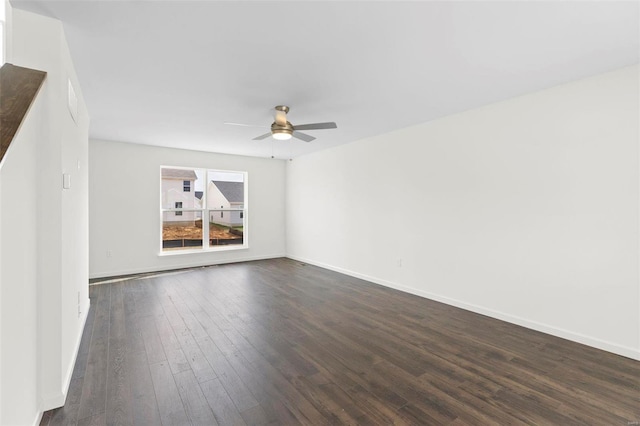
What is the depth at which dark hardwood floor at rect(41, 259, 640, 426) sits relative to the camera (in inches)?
72.9

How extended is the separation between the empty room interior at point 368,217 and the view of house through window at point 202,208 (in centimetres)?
122

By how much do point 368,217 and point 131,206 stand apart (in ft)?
14.7

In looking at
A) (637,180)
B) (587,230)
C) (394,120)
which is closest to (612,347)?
(587,230)

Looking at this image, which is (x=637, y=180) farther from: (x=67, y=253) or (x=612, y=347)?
(x=67, y=253)

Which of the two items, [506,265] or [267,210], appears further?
[267,210]

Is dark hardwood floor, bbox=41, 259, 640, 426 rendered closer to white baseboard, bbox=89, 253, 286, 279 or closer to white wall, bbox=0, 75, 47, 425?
white wall, bbox=0, 75, 47, 425

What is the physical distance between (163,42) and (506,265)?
4.03 metres

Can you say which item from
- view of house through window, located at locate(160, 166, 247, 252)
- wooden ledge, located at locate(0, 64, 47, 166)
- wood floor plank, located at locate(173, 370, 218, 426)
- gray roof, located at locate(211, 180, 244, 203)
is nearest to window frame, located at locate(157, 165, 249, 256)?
view of house through window, located at locate(160, 166, 247, 252)

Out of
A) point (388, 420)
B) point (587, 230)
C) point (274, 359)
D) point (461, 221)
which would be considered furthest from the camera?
point (461, 221)

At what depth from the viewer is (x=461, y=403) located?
76.2 inches

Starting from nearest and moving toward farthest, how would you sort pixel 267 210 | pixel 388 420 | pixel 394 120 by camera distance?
1. pixel 388 420
2. pixel 394 120
3. pixel 267 210

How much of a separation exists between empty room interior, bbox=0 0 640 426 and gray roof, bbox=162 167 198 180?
1.04 metres

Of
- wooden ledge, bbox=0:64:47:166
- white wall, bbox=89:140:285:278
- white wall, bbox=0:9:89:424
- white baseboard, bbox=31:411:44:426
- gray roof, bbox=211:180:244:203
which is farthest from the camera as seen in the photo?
gray roof, bbox=211:180:244:203

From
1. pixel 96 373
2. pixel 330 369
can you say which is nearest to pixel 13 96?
pixel 96 373
